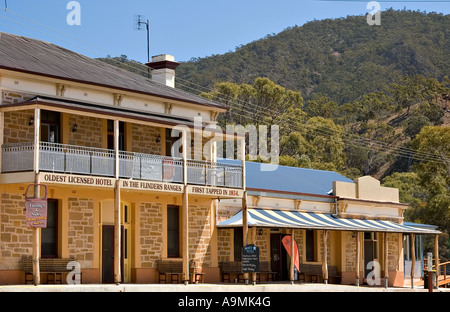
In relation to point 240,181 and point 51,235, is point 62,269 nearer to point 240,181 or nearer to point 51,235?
point 51,235

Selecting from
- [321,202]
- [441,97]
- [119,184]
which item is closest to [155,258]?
[119,184]

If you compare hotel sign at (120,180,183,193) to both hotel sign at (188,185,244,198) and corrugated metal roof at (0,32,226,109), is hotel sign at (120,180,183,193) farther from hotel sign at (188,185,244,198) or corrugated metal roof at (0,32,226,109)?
corrugated metal roof at (0,32,226,109)

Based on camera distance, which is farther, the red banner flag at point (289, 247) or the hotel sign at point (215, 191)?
the red banner flag at point (289, 247)

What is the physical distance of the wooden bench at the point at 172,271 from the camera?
102ft

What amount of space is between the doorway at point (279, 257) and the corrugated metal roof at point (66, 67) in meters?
6.30

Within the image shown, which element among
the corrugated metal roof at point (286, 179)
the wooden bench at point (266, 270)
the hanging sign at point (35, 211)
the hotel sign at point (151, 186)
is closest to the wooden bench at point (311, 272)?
the wooden bench at point (266, 270)

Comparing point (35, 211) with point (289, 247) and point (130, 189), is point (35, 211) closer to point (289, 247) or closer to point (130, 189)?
point (130, 189)

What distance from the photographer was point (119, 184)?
27.8m

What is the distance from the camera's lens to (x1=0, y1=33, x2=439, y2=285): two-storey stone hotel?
26656 mm

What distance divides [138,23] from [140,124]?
1232 centimetres

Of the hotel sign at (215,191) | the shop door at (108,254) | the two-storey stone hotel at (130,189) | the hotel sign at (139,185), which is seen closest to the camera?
the hotel sign at (139,185)

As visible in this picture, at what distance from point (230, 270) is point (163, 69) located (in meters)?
8.81

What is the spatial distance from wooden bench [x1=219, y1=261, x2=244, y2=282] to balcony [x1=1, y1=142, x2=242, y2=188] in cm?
307

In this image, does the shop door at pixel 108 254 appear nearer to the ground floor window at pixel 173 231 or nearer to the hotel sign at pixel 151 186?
the hotel sign at pixel 151 186
